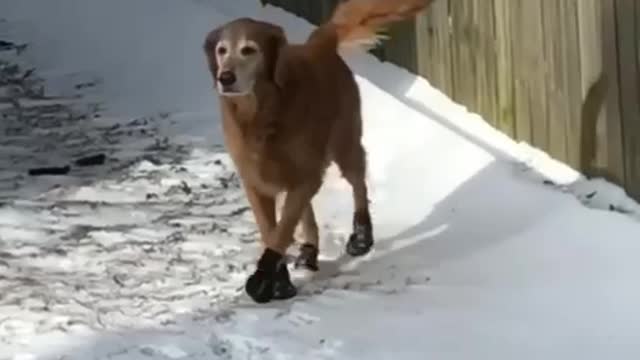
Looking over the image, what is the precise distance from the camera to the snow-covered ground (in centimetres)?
503

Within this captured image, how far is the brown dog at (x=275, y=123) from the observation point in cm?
571

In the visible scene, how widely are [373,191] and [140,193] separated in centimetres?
130

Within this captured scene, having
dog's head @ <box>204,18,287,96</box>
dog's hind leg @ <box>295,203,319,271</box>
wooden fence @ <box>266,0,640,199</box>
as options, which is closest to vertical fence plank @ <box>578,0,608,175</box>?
wooden fence @ <box>266,0,640,199</box>

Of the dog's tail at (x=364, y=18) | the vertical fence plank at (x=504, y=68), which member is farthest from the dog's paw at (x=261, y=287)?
the vertical fence plank at (x=504, y=68)

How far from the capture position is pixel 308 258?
6.15 meters

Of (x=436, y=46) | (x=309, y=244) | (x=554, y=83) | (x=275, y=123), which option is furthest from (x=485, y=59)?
(x=275, y=123)

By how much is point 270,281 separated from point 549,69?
185cm

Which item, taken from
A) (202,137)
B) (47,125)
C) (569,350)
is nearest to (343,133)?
(569,350)

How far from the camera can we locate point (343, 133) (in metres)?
6.43

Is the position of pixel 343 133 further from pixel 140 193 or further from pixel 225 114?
pixel 140 193

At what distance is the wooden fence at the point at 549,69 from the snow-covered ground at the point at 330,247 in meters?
0.12

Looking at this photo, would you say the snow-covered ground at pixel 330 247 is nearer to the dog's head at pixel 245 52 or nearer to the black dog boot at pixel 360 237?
the black dog boot at pixel 360 237

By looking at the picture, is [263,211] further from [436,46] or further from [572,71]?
[436,46]

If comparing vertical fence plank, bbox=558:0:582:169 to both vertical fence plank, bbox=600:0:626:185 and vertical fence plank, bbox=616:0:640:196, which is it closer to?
vertical fence plank, bbox=600:0:626:185
